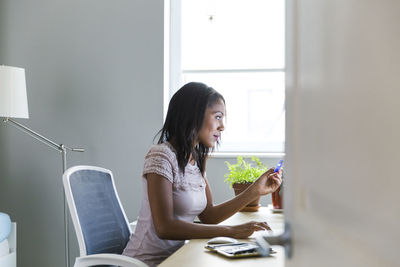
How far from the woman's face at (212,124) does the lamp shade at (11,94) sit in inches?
57.5

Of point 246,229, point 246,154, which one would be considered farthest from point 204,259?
point 246,154

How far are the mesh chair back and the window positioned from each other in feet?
4.95

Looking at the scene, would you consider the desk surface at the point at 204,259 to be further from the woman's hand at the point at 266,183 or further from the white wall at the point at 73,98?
the white wall at the point at 73,98

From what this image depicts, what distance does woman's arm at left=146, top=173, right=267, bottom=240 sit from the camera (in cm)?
164

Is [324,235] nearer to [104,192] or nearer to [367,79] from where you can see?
[367,79]

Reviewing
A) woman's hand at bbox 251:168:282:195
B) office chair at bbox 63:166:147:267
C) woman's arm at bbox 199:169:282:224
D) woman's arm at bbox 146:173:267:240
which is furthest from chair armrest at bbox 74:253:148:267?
woman's hand at bbox 251:168:282:195

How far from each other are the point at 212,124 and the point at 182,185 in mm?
279

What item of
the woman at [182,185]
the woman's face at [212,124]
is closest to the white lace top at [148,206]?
the woman at [182,185]

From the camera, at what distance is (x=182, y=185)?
188 cm

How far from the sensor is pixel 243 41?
3441 millimetres

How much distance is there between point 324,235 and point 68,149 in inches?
119

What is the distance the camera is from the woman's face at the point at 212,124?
1968 millimetres

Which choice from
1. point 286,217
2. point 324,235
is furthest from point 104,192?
point 324,235

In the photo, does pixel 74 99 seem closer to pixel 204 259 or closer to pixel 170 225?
pixel 170 225
